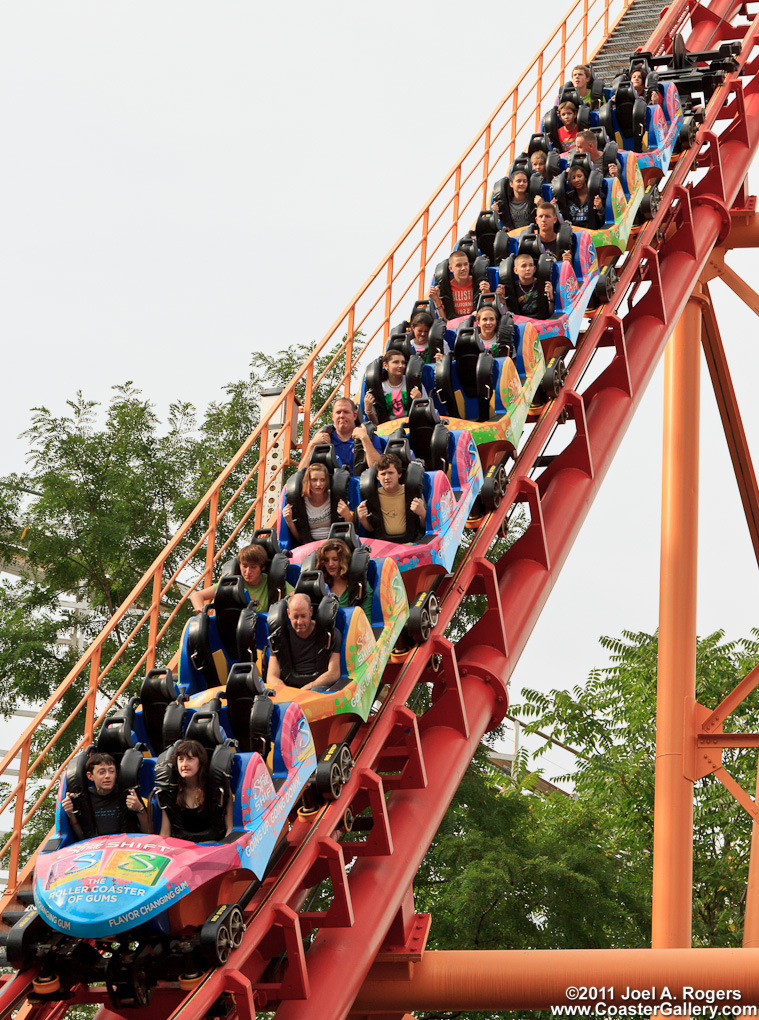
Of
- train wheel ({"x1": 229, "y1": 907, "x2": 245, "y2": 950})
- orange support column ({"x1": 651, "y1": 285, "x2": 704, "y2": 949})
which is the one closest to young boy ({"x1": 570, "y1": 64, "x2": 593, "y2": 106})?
orange support column ({"x1": 651, "y1": 285, "x2": 704, "y2": 949})

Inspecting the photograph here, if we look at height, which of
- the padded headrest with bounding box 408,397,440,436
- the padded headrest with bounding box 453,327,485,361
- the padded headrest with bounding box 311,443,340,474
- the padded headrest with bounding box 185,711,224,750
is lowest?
the padded headrest with bounding box 185,711,224,750

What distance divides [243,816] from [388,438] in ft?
8.39

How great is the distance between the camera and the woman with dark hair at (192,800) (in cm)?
408

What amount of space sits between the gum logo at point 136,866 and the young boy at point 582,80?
7.61 meters

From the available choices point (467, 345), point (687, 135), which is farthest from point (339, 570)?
point (687, 135)

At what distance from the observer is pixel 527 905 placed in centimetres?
877

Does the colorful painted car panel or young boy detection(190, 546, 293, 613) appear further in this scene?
young boy detection(190, 546, 293, 613)

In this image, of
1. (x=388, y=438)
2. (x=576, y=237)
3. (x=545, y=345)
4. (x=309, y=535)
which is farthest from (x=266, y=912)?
(x=576, y=237)

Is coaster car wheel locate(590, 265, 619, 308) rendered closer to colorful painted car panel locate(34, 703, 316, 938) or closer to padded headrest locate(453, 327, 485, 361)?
padded headrest locate(453, 327, 485, 361)

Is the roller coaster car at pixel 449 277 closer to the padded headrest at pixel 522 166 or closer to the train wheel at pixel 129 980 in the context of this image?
the padded headrest at pixel 522 166

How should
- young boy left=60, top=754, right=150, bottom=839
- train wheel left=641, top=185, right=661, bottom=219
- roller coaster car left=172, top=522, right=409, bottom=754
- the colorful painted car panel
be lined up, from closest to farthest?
the colorful painted car panel, young boy left=60, top=754, right=150, bottom=839, roller coaster car left=172, top=522, right=409, bottom=754, train wheel left=641, top=185, right=661, bottom=219

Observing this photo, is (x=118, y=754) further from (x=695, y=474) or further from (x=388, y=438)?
(x=695, y=474)

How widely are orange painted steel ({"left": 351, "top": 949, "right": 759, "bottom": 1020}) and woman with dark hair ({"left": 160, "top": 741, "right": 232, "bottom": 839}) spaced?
1.30 meters

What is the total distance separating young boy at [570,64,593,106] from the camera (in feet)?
32.6
